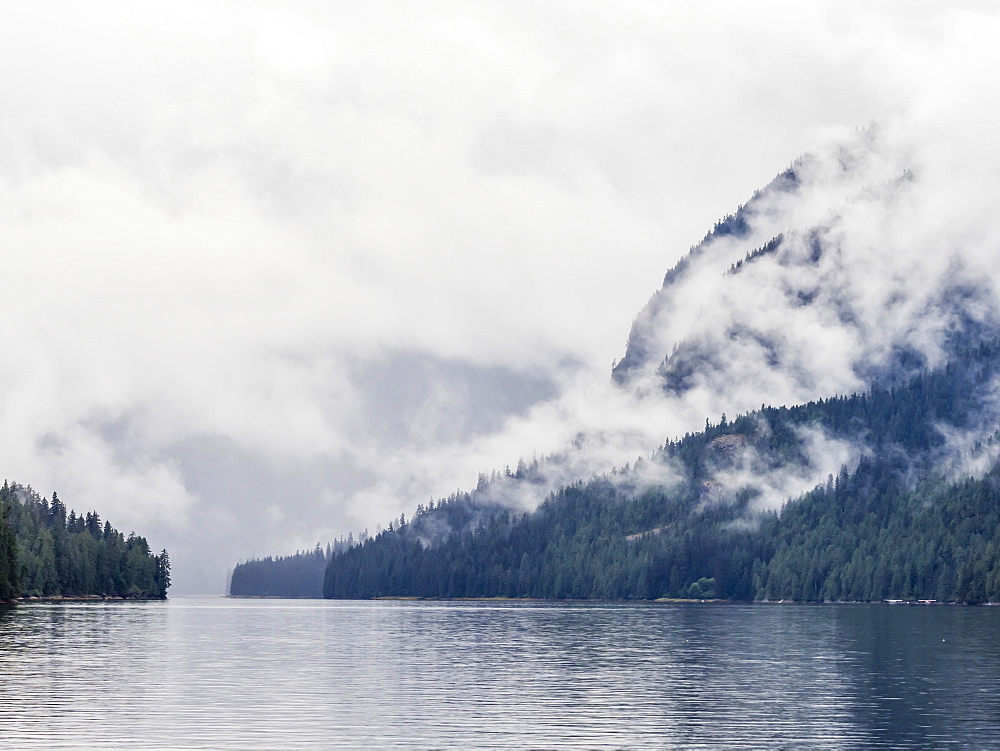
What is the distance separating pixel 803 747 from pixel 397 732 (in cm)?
2051

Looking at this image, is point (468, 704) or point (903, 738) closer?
point (903, 738)

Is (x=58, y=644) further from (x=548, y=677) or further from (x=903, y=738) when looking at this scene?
(x=903, y=738)

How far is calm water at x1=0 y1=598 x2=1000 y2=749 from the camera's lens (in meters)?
69.4

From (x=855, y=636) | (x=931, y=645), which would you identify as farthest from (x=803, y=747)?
(x=855, y=636)

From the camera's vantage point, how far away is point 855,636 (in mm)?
167875

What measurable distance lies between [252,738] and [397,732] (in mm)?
7660

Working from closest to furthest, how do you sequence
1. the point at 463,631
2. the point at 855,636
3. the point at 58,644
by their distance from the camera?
the point at 58,644, the point at 855,636, the point at 463,631

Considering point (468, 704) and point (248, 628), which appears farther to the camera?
point (248, 628)

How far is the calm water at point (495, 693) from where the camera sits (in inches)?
2731

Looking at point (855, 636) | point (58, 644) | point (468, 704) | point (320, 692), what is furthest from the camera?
point (855, 636)

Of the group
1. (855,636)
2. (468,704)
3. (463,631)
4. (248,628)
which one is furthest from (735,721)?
(248,628)

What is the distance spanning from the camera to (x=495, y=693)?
91125mm

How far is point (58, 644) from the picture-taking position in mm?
137500

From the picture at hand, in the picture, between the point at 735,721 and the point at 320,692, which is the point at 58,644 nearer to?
the point at 320,692
